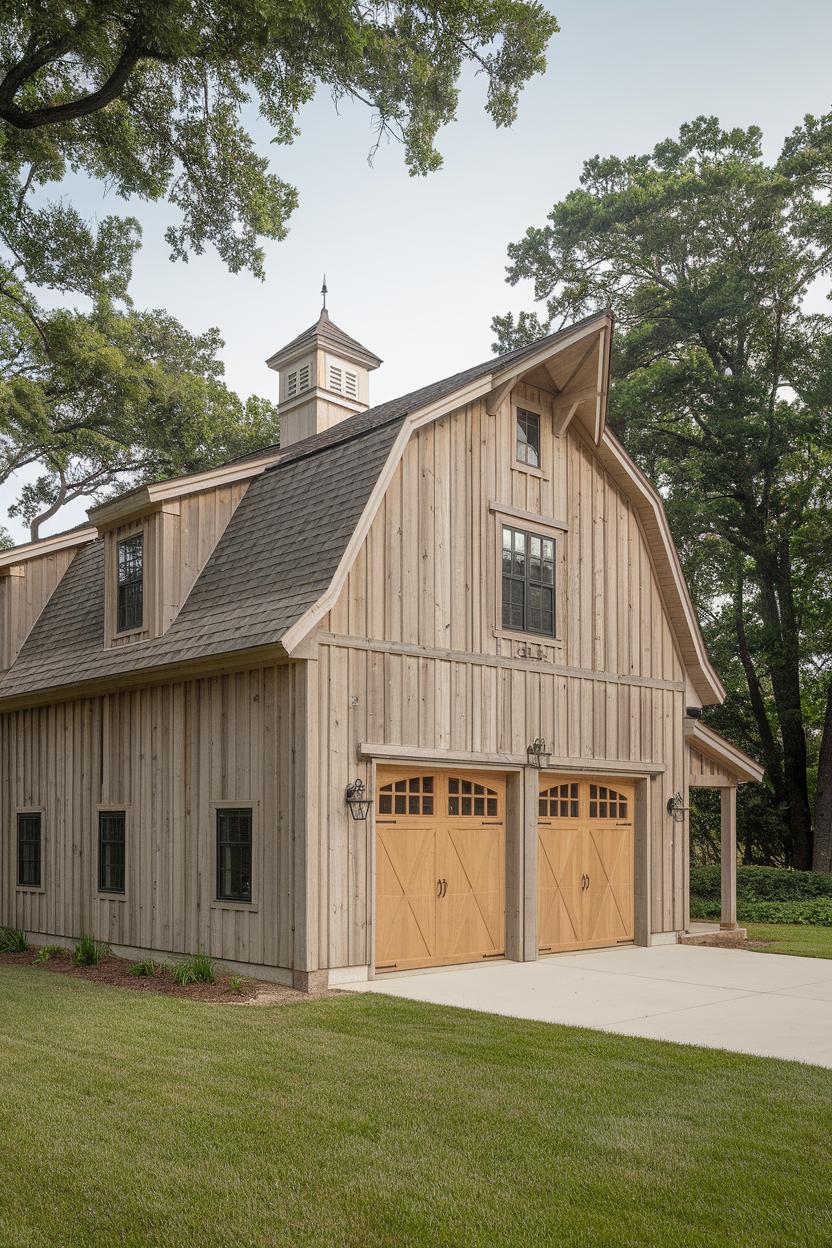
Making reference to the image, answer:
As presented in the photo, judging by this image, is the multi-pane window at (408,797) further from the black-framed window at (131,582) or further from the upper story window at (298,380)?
the upper story window at (298,380)

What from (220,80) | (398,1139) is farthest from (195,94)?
(398,1139)

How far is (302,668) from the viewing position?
11.5 meters

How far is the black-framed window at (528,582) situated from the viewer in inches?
559

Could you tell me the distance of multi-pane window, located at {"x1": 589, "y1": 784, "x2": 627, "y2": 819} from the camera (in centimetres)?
1523

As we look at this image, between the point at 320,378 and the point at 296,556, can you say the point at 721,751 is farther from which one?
the point at 320,378

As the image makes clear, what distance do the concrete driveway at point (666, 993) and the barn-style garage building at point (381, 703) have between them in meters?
0.67

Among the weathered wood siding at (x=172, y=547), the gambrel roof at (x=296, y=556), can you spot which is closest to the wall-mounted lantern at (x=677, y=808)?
the gambrel roof at (x=296, y=556)

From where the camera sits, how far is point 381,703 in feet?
40.1

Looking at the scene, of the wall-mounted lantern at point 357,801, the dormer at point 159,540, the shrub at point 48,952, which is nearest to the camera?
the wall-mounted lantern at point 357,801

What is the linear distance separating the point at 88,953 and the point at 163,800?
1.97 metres

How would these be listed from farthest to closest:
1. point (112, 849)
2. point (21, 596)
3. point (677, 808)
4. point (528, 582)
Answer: point (21, 596) < point (677, 808) < point (528, 582) < point (112, 849)

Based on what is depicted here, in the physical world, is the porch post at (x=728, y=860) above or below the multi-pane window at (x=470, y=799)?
below

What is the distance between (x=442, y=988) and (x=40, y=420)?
17.2m

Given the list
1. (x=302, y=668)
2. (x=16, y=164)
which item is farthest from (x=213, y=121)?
(x=302, y=668)
